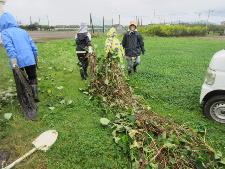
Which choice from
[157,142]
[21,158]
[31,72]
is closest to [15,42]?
[31,72]

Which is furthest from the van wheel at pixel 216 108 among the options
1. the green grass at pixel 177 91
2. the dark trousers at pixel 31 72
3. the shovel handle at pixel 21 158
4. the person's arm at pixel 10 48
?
the person's arm at pixel 10 48

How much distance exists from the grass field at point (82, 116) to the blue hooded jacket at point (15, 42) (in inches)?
42.6

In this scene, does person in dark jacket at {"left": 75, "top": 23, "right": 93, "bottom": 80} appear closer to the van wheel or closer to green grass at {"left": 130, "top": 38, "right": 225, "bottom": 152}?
green grass at {"left": 130, "top": 38, "right": 225, "bottom": 152}

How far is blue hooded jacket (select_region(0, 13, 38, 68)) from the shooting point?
726 cm

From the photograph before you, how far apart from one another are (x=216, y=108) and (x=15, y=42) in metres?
4.35

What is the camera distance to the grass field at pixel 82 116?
18.0 ft

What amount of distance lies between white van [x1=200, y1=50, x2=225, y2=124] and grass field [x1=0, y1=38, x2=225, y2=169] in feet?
0.78

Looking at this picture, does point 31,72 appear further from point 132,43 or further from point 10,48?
point 132,43

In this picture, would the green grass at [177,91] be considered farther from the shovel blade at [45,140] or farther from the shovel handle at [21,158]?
the shovel handle at [21,158]

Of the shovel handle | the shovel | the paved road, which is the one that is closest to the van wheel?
the shovel

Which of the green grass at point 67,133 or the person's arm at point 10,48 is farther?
the person's arm at point 10,48

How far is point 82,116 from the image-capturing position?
7176 millimetres

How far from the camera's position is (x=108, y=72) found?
873cm

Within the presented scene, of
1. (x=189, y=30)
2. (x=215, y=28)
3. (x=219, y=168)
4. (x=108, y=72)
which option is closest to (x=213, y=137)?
(x=219, y=168)
